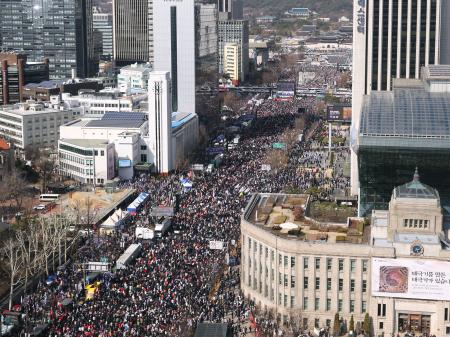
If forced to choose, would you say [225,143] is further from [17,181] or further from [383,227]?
[383,227]

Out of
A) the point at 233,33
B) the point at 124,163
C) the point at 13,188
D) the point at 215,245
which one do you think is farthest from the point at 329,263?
the point at 233,33

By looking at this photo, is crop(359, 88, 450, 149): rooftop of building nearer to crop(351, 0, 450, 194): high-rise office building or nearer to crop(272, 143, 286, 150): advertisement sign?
crop(351, 0, 450, 194): high-rise office building

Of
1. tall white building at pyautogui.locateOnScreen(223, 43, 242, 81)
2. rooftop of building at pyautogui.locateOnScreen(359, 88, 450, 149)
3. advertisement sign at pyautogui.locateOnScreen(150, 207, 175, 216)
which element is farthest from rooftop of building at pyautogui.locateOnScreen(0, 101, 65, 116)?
tall white building at pyautogui.locateOnScreen(223, 43, 242, 81)

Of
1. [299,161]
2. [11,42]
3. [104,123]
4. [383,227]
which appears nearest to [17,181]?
[104,123]

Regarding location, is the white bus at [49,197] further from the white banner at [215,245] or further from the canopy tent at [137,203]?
the white banner at [215,245]

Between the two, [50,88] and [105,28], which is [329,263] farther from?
[105,28]
